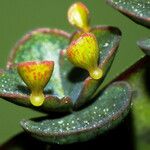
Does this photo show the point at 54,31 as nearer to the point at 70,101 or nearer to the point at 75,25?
the point at 75,25

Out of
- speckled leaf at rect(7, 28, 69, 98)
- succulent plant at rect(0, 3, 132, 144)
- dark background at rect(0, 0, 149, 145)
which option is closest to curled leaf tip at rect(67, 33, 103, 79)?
succulent plant at rect(0, 3, 132, 144)

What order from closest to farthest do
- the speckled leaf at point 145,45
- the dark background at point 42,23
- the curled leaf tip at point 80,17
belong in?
1. the speckled leaf at point 145,45
2. the curled leaf tip at point 80,17
3. the dark background at point 42,23

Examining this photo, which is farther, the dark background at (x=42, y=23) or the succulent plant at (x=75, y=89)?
the dark background at (x=42, y=23)

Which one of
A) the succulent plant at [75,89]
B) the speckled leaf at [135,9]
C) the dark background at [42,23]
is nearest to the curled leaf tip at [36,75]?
the succulent plant at [75,89]

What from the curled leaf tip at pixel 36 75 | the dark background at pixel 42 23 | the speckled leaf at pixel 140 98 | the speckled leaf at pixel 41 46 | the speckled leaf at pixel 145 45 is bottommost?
the dark background at pixel 42 23

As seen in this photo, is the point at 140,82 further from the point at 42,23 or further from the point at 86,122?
the point at 42,23

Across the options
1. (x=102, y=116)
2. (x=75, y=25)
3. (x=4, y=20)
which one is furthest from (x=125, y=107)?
(x=4, y=20)

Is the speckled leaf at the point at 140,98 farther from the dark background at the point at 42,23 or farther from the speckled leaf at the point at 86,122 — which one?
the dark background at the point at 42,23
